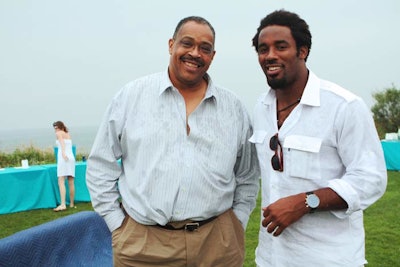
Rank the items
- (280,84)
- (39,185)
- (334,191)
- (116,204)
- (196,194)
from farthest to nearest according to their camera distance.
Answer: (39,185) → (116,204) → (196,194) → (280,84) → (334,191)

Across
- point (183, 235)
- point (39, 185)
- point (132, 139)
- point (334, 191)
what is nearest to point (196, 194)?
point (183, 235)

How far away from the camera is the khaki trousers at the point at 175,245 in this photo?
215cm

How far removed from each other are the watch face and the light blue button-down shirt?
0.63m

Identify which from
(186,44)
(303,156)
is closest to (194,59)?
(186,44)

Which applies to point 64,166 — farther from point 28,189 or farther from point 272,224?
point 272,224

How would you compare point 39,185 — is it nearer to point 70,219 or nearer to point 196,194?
point 70,219

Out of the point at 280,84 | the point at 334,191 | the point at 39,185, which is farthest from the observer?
the point at 39,185

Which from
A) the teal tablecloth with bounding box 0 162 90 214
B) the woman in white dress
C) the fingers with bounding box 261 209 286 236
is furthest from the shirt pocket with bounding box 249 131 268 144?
the teal tablecloth with bounding box 0 162 90 214

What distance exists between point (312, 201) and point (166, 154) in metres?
0.79

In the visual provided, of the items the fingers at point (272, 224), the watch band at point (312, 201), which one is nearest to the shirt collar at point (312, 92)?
the watch band at point (312, 201)

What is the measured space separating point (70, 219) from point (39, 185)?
17.6 feet

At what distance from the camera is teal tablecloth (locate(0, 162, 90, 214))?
7.25 metres

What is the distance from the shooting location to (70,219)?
8.90ft

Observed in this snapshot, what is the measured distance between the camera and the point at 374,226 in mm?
5648
